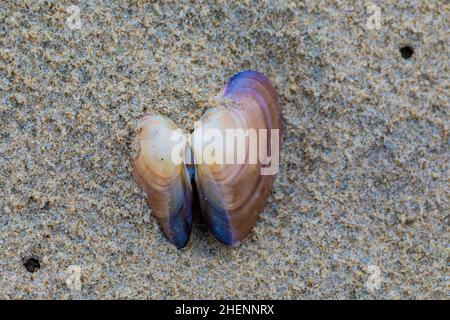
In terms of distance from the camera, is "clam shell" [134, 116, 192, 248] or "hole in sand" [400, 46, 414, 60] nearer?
"clam shell" [134, 116, 192, 248]

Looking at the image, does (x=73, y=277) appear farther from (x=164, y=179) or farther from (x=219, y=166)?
(x=219, y=166)

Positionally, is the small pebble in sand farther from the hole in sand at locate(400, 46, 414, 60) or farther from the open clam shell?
the hole in sand at locate(400, 46, 414, 60)

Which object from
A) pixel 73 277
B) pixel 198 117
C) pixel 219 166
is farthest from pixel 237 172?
pixel 73 277

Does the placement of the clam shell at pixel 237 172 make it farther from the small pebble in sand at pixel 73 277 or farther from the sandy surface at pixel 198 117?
the small pebble in sand at pixel 73 277

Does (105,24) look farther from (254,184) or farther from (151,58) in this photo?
(254,184)

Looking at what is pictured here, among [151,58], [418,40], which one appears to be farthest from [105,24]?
[418,40]

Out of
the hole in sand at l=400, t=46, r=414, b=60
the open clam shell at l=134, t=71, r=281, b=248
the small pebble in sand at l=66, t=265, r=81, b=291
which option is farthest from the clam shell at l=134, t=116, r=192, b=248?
the hole in sand at l=400, t=46, r=414, b=60

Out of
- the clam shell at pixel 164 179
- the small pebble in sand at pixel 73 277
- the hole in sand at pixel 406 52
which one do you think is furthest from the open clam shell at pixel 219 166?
the hole in sand at pixel 406 52
